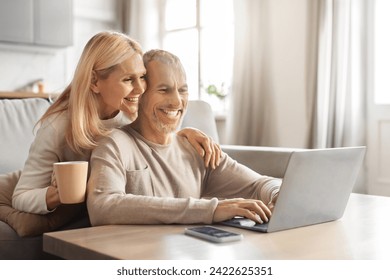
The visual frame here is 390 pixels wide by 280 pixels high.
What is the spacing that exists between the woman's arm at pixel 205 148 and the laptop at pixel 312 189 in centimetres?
31

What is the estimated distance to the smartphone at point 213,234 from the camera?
966 millimetres

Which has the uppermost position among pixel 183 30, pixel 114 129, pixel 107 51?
pixel 183 30

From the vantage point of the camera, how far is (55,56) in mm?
5152

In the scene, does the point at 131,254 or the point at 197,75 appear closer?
the point at 131,254

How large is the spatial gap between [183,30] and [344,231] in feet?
13.8

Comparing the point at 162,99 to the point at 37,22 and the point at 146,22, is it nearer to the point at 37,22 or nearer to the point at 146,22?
the point at 37,22

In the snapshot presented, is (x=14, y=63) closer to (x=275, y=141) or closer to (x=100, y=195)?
(x=275, y=141)

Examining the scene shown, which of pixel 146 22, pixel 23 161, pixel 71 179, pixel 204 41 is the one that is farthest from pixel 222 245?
pixel 146 22

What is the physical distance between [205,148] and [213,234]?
46cm

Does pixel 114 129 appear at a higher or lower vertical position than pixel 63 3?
lower

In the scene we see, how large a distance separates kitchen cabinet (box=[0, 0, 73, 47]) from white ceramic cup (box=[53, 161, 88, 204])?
3636 mm

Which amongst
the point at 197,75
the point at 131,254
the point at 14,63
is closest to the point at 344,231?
the point at 131,254

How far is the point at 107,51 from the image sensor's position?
1.33m

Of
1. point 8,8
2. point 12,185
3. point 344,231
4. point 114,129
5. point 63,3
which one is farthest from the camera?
point 63,3
